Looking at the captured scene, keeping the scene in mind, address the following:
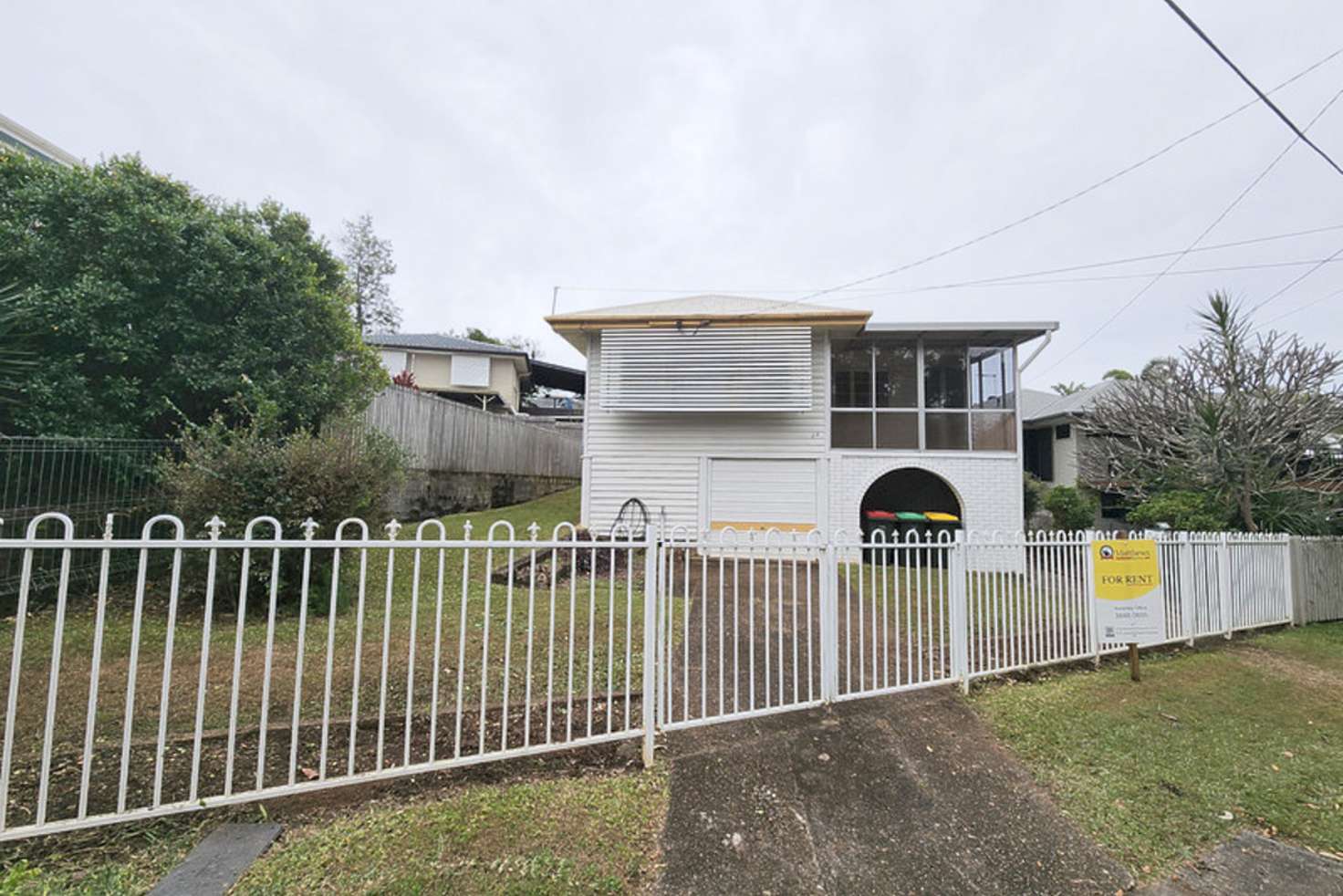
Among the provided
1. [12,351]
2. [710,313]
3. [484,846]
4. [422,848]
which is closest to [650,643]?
[484,846]

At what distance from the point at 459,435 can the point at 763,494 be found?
7.47m

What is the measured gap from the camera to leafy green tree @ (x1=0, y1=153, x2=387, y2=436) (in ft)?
18.4

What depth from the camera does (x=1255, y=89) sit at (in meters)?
4.13

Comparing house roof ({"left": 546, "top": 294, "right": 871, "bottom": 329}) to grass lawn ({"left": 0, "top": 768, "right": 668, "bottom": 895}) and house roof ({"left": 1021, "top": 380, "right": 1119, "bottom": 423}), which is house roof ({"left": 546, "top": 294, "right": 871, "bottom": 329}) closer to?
house roof ({"left": 1021, "top": 380, "right": 1119, "bottom": 423})

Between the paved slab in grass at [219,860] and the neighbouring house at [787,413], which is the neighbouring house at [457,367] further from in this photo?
the paved slab in grass at [219,860]

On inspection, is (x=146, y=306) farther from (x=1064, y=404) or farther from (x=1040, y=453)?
(x=1064, y=404)

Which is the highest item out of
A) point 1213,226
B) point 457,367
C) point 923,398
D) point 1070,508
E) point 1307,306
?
point 457,367

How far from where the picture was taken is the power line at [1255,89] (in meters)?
3.61

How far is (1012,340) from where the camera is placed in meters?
10.2

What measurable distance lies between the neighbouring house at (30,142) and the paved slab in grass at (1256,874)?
52.1 feet

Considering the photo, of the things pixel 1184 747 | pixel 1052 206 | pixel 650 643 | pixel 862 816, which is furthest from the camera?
pixel 1052 206

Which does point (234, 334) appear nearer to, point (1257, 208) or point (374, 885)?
point (374, 885)

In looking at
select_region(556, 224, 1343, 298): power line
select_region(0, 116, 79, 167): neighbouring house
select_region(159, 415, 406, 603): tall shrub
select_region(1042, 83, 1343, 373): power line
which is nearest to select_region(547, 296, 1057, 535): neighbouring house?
select_region(556, 224, 1343, 298): power line

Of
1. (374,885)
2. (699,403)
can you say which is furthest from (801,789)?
(699,403)
